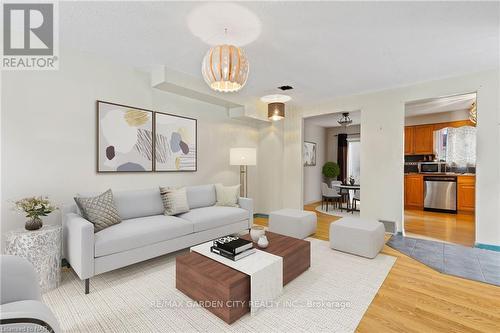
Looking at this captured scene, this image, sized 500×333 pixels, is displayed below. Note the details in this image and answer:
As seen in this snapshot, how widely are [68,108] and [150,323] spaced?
2630 millimetres

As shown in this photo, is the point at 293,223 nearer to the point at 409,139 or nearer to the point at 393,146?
the point at 393,146

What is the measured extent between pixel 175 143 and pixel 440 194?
638cm

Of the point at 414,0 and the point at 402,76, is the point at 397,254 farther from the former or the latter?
the point at 414,0

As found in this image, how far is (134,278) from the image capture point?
8.16ft

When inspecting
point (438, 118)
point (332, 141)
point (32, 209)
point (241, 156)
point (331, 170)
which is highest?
point (438, 118)

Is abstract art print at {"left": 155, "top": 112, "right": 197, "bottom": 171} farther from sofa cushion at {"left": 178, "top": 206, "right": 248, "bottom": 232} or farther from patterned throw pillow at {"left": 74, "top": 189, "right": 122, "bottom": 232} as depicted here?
patterned throw pillow at {"left": 74, "top": 189, "right": 122, "bottom": 232}

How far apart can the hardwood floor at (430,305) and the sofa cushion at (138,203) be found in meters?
2.74

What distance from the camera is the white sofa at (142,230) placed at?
2.21 meters

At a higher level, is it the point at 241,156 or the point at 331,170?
the point at 241,156

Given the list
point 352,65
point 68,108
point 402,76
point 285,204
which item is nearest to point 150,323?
point 68,108

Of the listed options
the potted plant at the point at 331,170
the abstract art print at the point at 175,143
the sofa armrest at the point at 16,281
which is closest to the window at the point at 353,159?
the potted plant at the point at 331,170

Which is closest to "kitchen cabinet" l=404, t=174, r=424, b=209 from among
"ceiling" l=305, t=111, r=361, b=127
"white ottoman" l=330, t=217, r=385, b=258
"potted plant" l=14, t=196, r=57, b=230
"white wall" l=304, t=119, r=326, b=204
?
"ceiling" l=305, t=111, r=361, b=127

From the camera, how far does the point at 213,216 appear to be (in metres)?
3.35

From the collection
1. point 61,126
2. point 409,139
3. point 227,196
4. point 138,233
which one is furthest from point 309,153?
point 61,126
